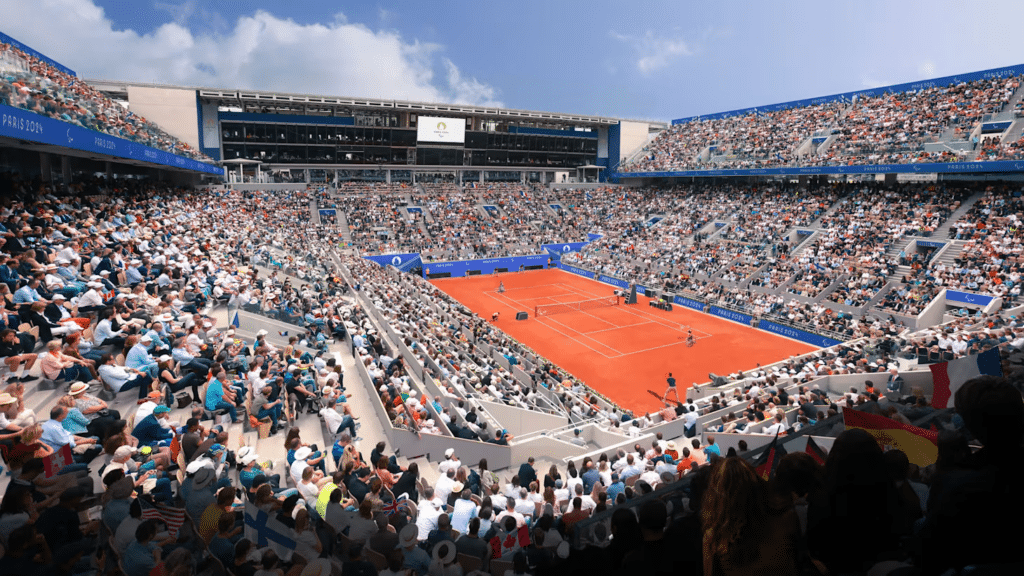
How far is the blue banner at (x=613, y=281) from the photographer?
40609 mm

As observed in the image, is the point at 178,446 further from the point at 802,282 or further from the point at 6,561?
the point at 802,282

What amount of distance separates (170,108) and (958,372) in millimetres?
58391

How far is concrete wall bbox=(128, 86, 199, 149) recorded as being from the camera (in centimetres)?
4706

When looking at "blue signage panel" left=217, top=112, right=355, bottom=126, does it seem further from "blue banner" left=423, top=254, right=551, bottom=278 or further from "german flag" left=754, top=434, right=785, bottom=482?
"german flag" left=754, top=434, right=785, bottom=482

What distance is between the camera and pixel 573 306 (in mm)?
34938

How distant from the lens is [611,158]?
2726 inches

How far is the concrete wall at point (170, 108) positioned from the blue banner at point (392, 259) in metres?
22.0

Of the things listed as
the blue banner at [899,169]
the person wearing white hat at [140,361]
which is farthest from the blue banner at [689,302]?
the person wearing white hat at [140,361]

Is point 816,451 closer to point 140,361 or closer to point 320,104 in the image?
point 140,361

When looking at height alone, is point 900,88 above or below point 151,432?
A: above

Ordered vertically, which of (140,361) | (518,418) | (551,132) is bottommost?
(518,418)

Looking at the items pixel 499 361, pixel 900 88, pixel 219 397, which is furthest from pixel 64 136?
Result: pixel 900 88

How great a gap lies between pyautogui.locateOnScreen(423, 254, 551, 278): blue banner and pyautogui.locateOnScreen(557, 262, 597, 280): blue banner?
1573 mm

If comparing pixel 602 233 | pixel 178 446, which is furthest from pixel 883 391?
pixel 602 233
